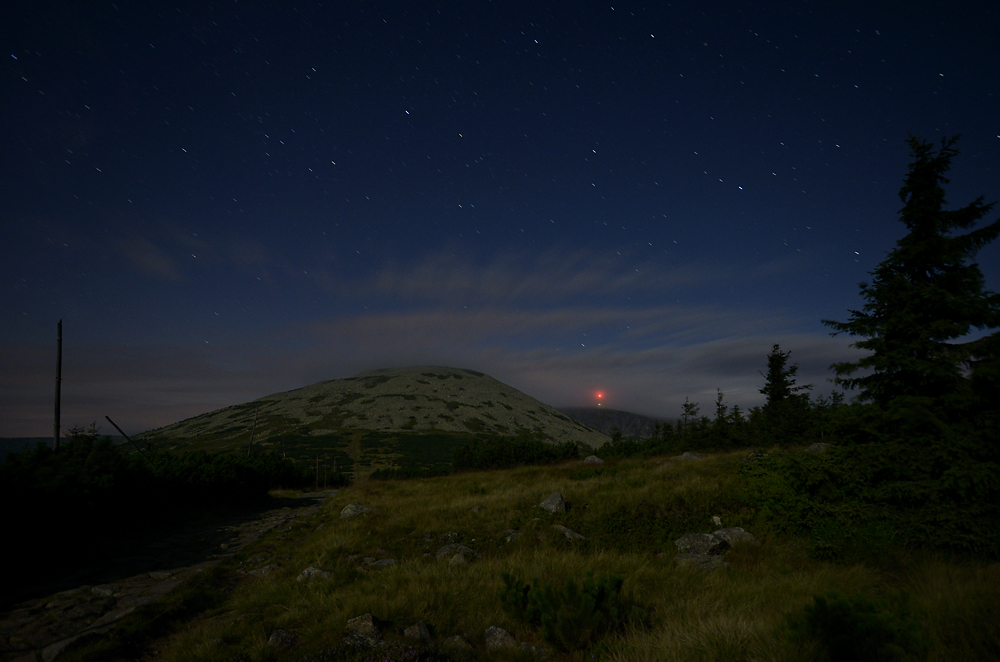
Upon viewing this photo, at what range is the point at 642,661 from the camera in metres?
3.82

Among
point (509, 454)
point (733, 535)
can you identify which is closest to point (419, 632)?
point (733, 535)

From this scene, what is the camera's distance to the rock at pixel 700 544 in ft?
26.5

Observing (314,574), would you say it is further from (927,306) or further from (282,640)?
(927,306)

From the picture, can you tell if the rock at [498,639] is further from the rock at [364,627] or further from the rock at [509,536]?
the rock at [509,536]

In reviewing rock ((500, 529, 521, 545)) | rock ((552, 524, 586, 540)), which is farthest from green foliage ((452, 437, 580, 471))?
rock ((552, 524, 586, 540))

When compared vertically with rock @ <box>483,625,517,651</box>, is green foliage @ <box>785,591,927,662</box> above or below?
above

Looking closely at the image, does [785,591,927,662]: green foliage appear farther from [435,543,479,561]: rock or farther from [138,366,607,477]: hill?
[138,366,607,477]: hill

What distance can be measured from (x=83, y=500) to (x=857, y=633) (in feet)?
49.2

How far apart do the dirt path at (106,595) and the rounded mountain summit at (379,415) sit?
370 ft

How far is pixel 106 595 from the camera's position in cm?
698

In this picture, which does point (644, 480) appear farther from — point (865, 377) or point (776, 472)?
point (865, 377)

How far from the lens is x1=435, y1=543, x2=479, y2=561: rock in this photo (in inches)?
341

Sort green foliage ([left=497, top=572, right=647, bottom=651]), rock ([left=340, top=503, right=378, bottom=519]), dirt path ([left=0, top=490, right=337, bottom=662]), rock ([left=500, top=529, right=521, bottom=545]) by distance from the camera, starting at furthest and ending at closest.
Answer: rock ([left=340, top=503, right=378, bottom=519]) < rock ([left=500, top=529, right=521, bottom=545]) < dirt path ([left=0, top=490, right=337, bottom=662]) < green foliage ([left=497, top=572, right=647, bottom=651])

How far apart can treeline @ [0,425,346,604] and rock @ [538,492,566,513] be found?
10722mm
